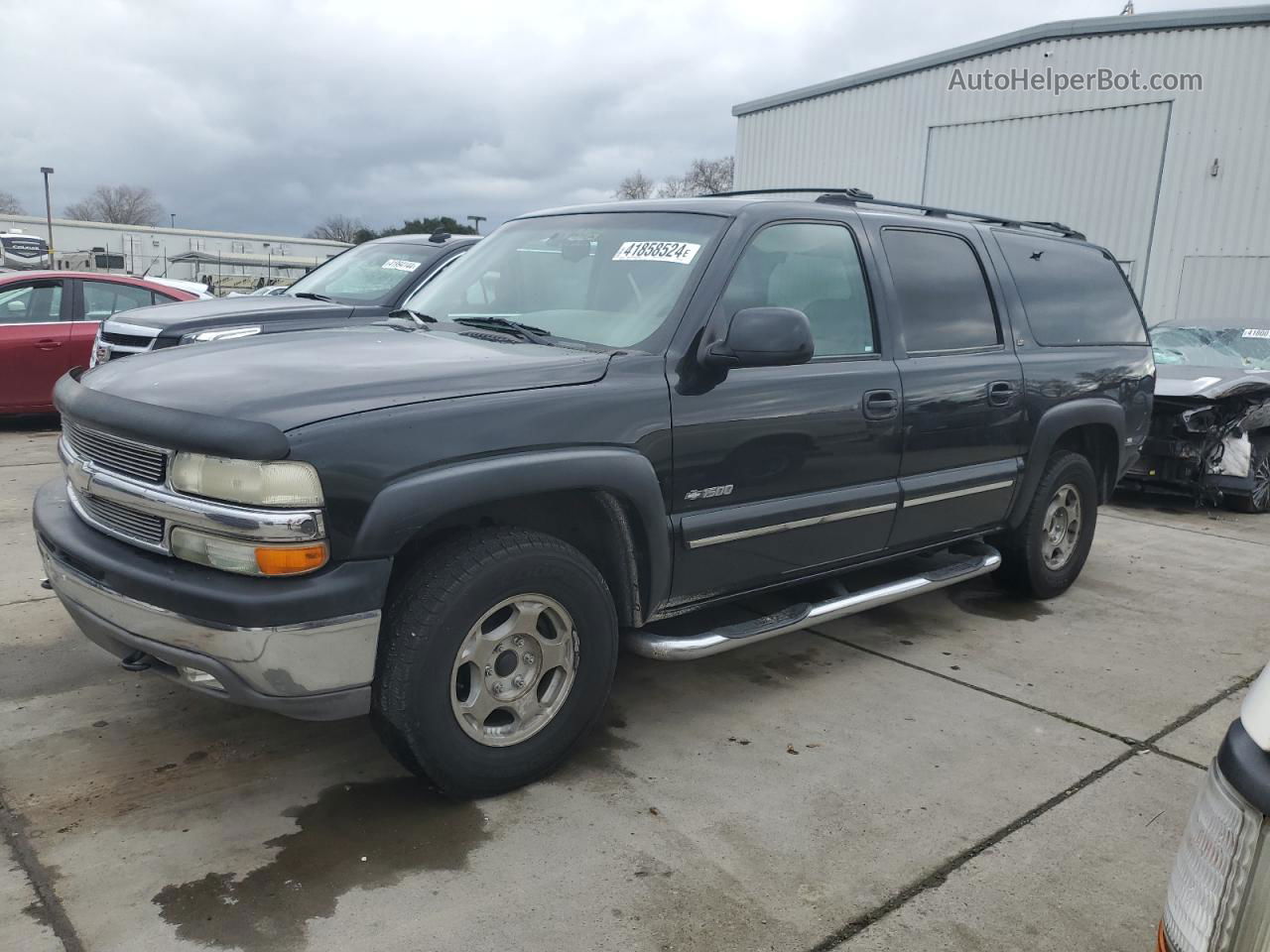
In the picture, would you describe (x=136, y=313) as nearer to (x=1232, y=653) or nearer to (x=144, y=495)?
(x=144, y=495)

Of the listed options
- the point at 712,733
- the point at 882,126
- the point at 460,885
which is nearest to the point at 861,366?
the point at 712,733

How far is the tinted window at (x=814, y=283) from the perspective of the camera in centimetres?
357

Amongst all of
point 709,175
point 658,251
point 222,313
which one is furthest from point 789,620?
point 709,175

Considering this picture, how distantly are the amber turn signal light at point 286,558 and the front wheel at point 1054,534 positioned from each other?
366 cm

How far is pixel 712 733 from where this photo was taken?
11.6 feet

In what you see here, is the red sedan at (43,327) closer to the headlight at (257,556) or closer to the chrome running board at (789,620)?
the headlight at (257,556)

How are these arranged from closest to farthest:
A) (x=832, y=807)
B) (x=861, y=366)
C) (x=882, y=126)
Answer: (x=832, y=807) → (x=861, y=366) → (x=882, y=126)

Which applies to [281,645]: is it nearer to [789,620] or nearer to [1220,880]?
[789,620]

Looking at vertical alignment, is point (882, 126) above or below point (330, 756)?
above

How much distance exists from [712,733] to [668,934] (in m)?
1.15

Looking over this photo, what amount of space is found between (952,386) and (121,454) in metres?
3.15

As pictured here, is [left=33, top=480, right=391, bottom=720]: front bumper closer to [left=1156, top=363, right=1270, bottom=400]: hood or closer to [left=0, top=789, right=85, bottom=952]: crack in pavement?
[left=0, top=789, right=85, bottom=952]: crack in pavement

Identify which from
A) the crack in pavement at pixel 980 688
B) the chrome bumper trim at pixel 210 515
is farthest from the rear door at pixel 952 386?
the chrome bumper trim at pixel 210 515

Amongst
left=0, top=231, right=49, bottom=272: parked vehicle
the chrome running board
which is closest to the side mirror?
the chrome running board
